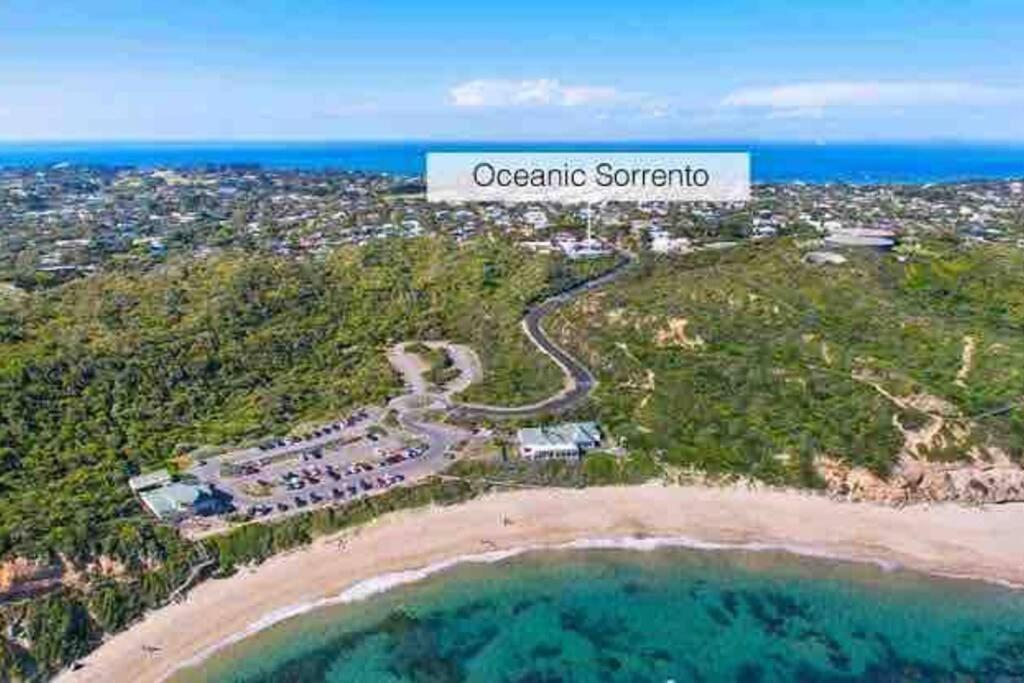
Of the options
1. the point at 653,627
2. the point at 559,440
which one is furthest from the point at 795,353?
the point at 653,627

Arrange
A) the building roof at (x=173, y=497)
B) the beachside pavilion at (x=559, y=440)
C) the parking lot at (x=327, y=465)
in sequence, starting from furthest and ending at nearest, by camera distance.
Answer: the beachside pavilion at (x=559, y=440) < the parking lot at (x=327, y=465) < the building roof at (x=173, y=497)

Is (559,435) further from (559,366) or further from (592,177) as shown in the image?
(592,177)

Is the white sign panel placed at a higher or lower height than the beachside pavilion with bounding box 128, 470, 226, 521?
higher

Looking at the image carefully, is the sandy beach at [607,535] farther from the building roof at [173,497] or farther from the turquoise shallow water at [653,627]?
the building roof at [173,497]

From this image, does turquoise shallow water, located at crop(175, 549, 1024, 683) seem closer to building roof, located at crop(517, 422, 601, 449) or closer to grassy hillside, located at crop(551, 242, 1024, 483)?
building roof, located at crop(517, 422, 601, 449)

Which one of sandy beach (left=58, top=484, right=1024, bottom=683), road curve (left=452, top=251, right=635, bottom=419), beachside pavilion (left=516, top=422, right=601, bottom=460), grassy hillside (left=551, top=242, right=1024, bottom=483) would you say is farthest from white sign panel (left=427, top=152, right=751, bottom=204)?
sandy beach (left=58, top=484, right=1024, bottom=683)

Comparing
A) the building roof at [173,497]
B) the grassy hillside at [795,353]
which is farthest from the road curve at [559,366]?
the building roof at [173,497]

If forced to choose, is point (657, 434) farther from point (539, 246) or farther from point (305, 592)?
point (539, 246)
